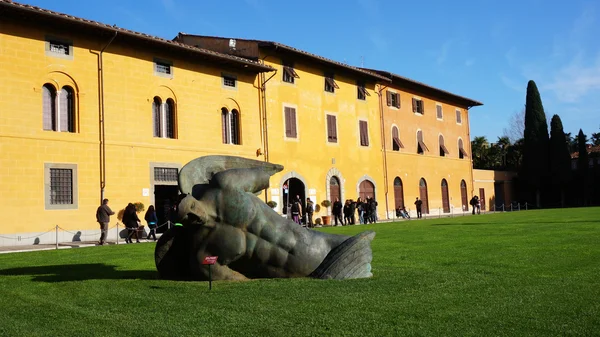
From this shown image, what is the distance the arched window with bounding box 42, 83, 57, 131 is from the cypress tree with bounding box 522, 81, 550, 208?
138 ft

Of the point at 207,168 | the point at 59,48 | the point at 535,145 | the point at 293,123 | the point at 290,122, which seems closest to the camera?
the point at 207,168

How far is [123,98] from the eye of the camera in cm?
2275

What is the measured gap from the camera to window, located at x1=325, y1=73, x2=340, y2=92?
32031mm

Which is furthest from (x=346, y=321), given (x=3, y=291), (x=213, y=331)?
(x=3, y=291)

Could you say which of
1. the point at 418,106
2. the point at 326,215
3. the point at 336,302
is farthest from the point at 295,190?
the point at 336,302

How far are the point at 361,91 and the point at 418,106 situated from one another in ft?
23.7

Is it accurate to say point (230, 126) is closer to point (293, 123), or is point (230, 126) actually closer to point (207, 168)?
point (293, 123)

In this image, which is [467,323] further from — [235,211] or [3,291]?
[3,291]

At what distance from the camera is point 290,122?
1163 inches

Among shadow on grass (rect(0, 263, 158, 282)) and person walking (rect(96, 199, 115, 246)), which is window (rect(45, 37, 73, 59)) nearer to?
person walking (rect(96, 199, 115, 246))

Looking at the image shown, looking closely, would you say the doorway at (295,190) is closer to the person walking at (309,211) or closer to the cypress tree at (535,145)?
the person walking at (309,211)

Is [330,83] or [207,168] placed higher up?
[330,83]

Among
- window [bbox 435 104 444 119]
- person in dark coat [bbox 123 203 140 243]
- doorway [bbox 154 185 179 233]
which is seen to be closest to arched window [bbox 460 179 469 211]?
window [bbox 435 104 444 119]

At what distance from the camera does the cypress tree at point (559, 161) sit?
50.5 m
